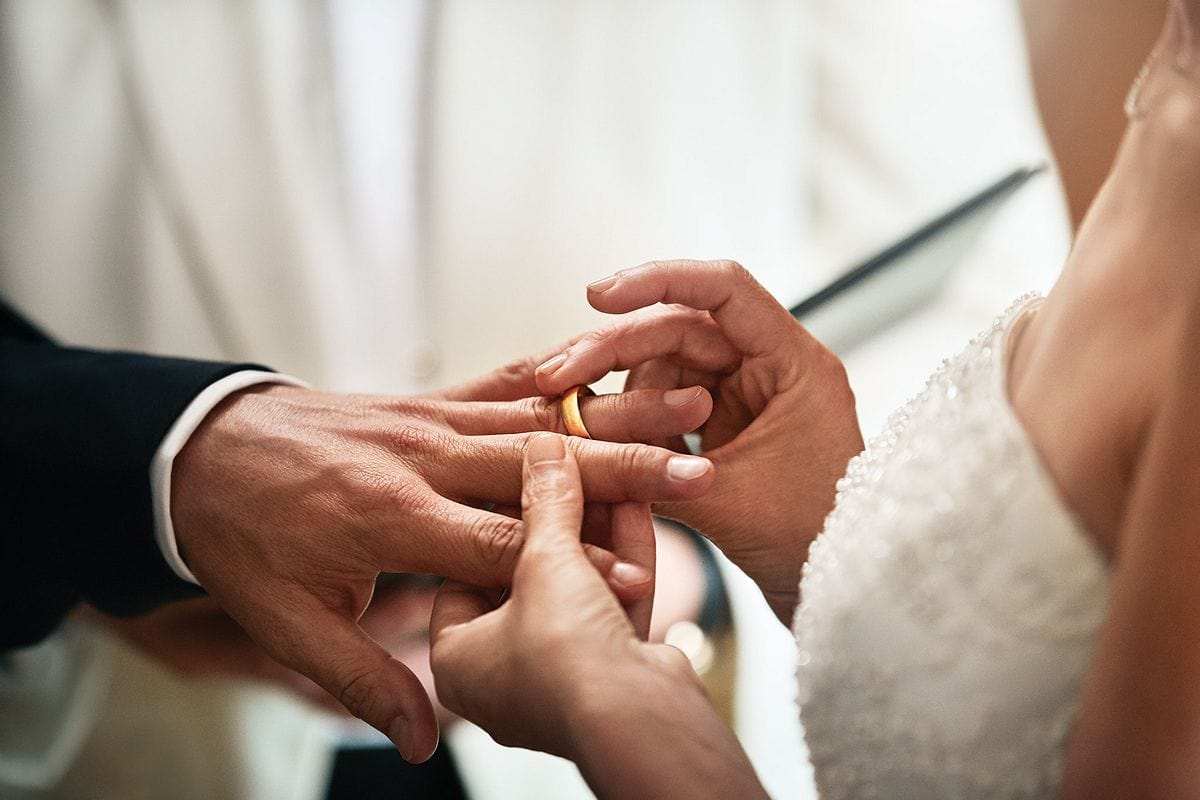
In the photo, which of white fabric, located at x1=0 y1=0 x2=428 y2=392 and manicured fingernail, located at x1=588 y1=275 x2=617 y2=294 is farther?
white fabric, located at x1=0 y1=0 x2=428 y2=392

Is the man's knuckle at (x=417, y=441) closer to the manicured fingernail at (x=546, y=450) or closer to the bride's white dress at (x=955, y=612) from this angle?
the manicured fingernail at (x=546, y=450)

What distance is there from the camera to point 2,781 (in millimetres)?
1415

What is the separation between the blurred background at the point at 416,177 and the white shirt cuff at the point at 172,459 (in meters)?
0.71

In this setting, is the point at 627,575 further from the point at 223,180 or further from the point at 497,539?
the point at 223,180

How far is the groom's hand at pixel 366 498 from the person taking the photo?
71 centimetres

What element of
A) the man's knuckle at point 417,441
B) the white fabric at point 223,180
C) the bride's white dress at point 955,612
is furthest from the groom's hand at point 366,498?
the white fabric at point 223,180

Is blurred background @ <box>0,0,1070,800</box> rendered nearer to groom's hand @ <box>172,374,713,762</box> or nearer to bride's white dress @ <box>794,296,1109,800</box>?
groom's hand @ <box>172,374,713,762</box>

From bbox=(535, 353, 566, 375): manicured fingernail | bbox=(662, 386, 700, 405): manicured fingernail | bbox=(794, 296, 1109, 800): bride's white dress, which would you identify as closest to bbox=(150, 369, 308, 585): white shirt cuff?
bbox=(535, 353, 566, 375): manicured fingernail

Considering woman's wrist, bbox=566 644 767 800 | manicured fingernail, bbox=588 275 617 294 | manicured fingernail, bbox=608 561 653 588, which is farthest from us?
manicured fingernail, bbox=588 275 617 294

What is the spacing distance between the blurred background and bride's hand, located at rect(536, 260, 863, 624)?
0.72m

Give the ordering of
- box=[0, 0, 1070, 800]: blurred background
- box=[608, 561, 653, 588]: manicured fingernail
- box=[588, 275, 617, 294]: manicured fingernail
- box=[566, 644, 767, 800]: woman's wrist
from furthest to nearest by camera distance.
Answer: box=[0, 0, 1070, 800]: blurred background, box=[588, 275, 617, 294]: manicured fingernail, box=[608, 561, 653, 588]: manicured fingernail, box=[566, 644, 767, 800]: woman's wrist

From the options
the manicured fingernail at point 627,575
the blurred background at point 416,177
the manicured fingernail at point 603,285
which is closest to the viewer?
the manicured fingernail at point 627,575

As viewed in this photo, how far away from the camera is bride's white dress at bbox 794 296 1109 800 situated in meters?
0.55

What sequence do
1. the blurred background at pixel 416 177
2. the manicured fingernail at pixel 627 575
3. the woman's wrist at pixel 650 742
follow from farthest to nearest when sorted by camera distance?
the blurred background at pixel 416 177 < the manicured fingernail at pixel 627 575 < the woman's wrist at pixel 650 742
